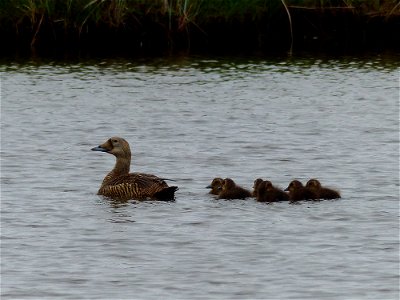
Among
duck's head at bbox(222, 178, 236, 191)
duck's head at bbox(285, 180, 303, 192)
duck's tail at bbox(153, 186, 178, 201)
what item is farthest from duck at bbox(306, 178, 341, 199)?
duck's tail at bbox(153, 186, 178, 201)

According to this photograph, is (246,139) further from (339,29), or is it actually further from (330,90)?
(339,29)

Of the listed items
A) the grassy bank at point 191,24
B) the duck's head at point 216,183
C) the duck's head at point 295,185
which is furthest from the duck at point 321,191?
the grassy bank at point 191,24

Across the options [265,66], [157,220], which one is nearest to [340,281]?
[157,220]

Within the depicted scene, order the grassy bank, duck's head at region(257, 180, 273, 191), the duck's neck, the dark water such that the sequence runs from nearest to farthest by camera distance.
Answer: the dark water → duck's head at region(257, 180, 273, 191) → the duck's neck → the grassy bank

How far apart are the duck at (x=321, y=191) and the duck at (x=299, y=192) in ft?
0.18

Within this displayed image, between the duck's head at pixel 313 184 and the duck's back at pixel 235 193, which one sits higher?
the duck's head at pixel 313 184

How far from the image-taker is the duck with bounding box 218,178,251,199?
1470 centimetres

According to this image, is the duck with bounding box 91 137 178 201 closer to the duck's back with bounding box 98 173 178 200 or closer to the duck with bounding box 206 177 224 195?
the duck's back with bounding box 98 173 178 200

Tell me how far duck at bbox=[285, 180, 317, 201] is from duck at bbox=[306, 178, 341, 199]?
0.05m

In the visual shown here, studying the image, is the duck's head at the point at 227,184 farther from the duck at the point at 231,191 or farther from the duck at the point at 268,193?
the duck at the point at 268,193

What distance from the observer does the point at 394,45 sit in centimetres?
2864

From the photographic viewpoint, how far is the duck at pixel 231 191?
14.7 m

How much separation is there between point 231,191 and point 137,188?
1057 mm

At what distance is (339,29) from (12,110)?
889 cm
